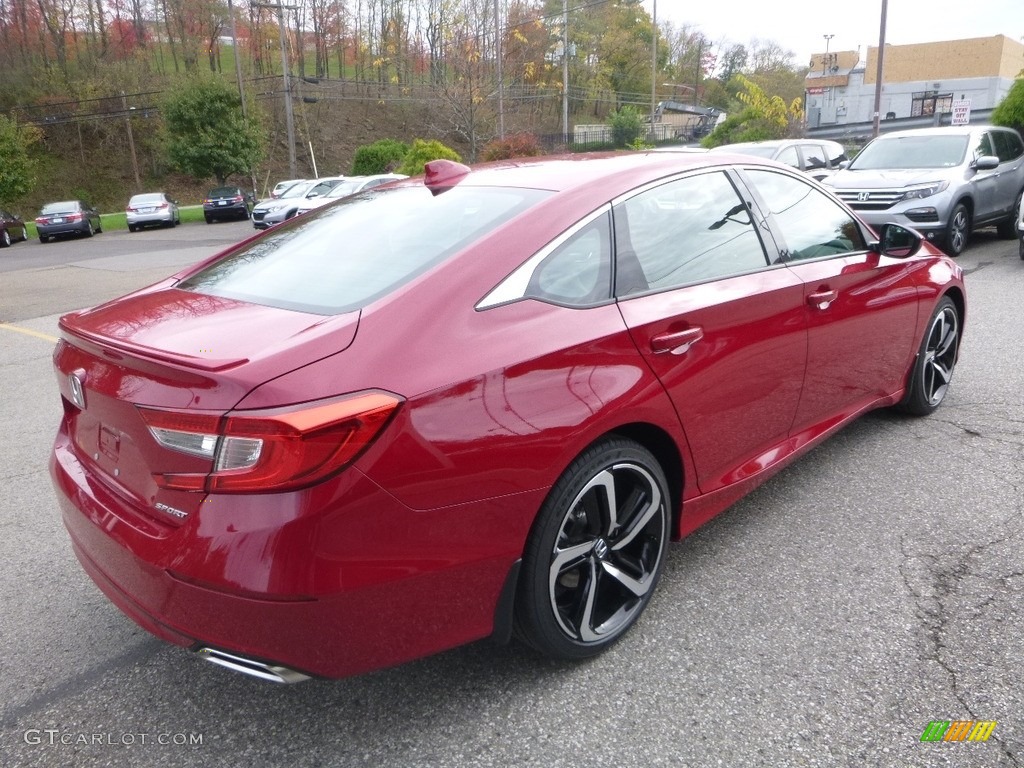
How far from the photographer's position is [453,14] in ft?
152

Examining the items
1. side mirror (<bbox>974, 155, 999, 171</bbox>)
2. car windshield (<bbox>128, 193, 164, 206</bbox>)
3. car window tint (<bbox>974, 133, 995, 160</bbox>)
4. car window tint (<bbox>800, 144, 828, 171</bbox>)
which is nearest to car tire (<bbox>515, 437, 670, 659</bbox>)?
side mirror (<bbox>974, 155, 999, 171</bbox>)

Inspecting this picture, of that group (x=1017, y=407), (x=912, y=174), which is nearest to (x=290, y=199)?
(x=912, y=174)

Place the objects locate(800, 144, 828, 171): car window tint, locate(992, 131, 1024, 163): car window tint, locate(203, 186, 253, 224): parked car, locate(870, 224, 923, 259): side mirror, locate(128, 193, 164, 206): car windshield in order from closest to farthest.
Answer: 1. locate(870, 224, 923, 259): side mirror
2. locate(992, 131, 1024, 163): car window tint
3. locate(800, 144, 828, 171): car window tint
4. locate(128, 193, 164, 206): car windshield
5. locate(203, 186, 253, 224): parked car

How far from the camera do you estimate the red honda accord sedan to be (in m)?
1.91

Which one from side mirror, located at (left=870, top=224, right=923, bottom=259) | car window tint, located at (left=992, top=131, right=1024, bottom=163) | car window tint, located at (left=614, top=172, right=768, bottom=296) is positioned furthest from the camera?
car window tint, located at (left=992, top=131, right=1024, bottom=163)

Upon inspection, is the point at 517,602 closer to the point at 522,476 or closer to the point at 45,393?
the point at 522,476

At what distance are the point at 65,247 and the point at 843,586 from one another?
2655 centimetres

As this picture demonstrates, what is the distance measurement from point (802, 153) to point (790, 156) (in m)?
0.53

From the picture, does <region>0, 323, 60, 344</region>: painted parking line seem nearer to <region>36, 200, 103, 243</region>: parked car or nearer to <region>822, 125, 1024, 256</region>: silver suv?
<region>822, 125, 1024, 256</region>: silver suv

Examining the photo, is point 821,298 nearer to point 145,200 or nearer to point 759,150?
point 759,150

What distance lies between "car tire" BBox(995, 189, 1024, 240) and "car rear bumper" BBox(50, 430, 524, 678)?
1262 centimetres

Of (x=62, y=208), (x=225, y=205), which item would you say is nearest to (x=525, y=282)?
(x=62, y=208)

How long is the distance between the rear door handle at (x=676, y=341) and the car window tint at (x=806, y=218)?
87cm

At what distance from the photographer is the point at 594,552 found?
2527 millimetres
